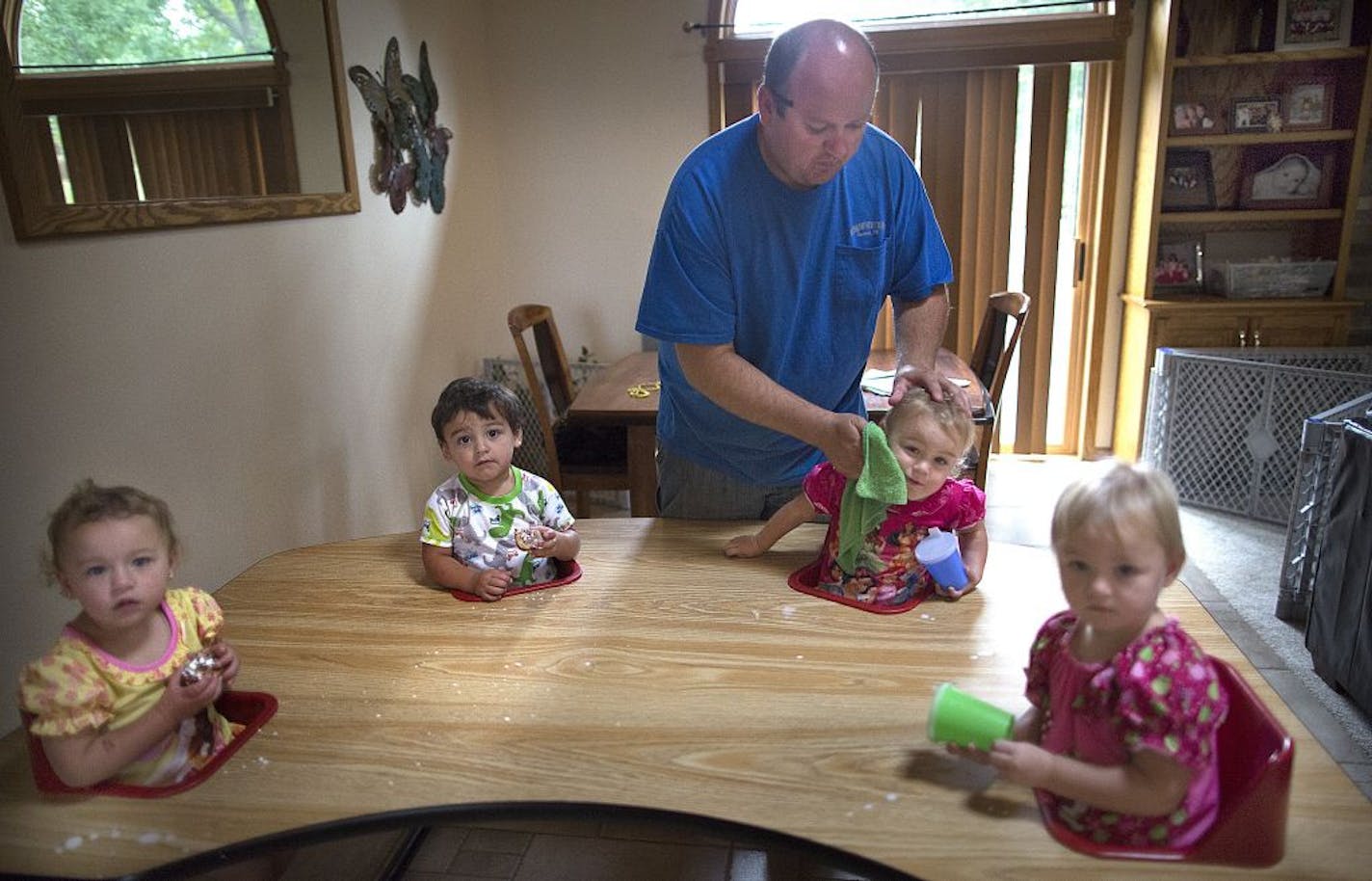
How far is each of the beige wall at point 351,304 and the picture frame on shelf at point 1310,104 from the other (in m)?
2.51

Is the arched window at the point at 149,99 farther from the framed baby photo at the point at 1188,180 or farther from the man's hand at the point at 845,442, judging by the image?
the framed baby photo at the point at 1188,180

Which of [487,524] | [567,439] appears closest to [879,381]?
[567,439]

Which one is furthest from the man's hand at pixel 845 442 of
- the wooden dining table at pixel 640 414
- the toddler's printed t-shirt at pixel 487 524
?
the wooden dining table at pixel 640 414

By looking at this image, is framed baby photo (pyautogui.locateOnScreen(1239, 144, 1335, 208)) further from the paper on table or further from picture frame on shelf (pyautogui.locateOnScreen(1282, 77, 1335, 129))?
the paper on table

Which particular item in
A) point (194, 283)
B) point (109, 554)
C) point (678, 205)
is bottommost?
point (109, 554)

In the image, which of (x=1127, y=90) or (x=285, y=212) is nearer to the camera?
(x=285, y=212)

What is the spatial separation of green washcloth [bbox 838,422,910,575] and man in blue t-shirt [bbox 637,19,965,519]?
32 millimetres

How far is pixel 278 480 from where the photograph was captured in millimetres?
2340

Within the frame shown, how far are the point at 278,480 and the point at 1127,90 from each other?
12.4 feet

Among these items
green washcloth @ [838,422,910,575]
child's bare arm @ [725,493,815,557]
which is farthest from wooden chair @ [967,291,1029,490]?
green washcloth @ [838,422,910,575]

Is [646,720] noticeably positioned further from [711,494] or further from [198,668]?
[711,494]

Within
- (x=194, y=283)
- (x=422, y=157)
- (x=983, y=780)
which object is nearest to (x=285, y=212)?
(x=194, y=283)

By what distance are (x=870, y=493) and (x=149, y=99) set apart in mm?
1699

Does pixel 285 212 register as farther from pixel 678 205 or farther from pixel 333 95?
pixel 678 205
